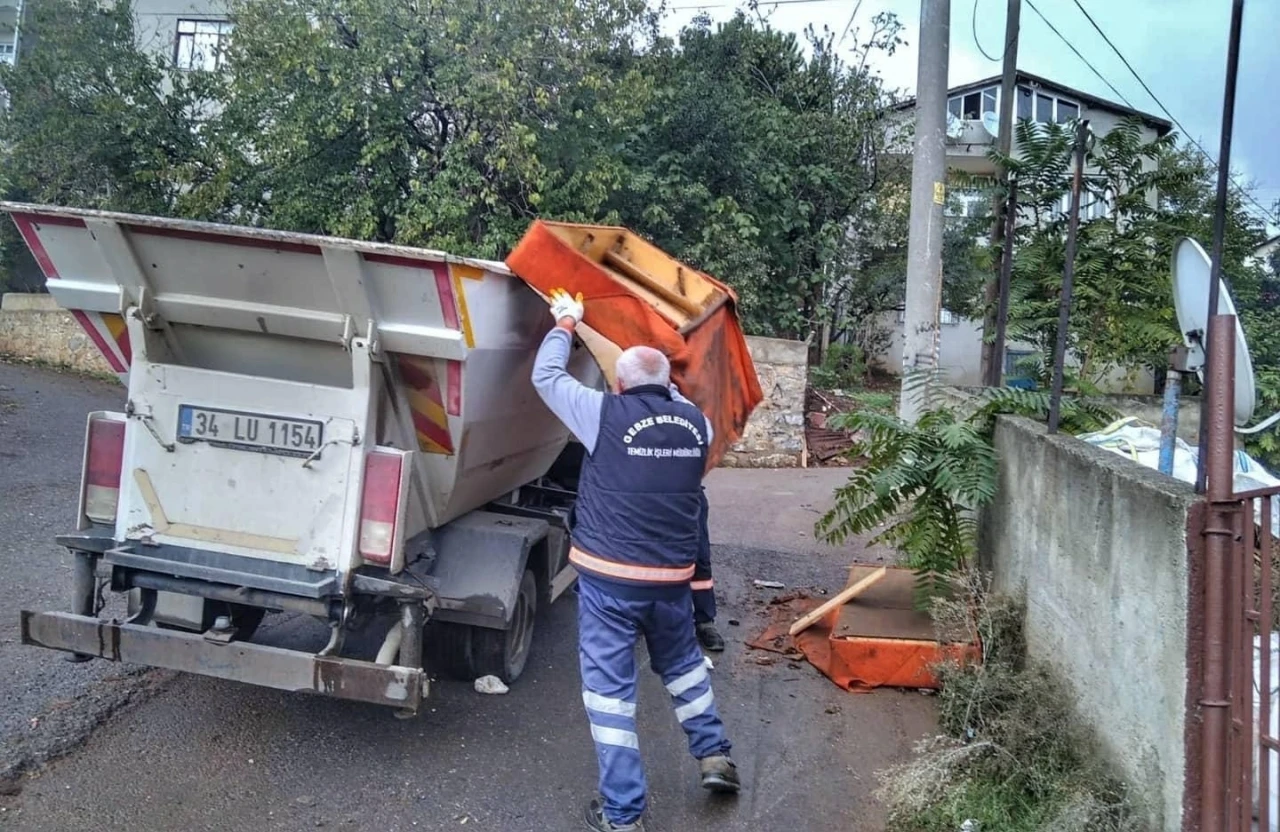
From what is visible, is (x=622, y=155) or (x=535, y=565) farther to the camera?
(x=622, y=155)

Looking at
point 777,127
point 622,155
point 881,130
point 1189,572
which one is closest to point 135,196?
point 622,155

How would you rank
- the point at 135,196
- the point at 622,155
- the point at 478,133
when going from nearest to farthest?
the point at 478,133 < the point at 622,155 < the point at 135,196

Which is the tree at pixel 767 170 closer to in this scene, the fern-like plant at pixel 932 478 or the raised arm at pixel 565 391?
the fern-like plant at pixel 932 478

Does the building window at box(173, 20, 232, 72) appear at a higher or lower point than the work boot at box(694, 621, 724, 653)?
higher

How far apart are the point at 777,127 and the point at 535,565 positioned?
10420mm

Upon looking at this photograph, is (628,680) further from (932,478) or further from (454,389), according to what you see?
(932,478)

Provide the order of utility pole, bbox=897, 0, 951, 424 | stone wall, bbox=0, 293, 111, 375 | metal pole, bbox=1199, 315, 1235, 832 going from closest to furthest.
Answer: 1. metal pole, bbox=1199, 315, 1235, 832
2. utility pole, bbox=897, 0, 951, 424
3. stone wall, bbox=0, 293, 111, 375

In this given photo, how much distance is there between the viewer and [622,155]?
12.8 meters

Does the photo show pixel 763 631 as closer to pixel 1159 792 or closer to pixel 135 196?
pixel 1159 792

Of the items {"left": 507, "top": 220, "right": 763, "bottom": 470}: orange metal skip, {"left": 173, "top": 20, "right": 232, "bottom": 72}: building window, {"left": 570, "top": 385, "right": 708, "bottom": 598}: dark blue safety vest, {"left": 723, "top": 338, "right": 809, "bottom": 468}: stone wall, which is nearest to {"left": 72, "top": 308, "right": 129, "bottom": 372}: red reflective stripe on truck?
{"left": 507, "top": 220, "right": 763, "bottom": 470}: orange metal skip

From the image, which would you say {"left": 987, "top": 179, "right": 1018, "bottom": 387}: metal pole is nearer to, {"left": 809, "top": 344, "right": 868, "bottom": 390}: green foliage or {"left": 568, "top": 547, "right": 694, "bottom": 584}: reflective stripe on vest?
{"left": 568, "top": 547, "right": 694, "bottom": 584}: reflective stripe on vest

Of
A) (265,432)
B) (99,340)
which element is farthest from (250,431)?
(99,340)

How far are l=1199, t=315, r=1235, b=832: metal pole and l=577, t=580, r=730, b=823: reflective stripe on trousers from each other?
1.70 meters

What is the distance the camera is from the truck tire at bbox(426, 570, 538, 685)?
4.71 meters
